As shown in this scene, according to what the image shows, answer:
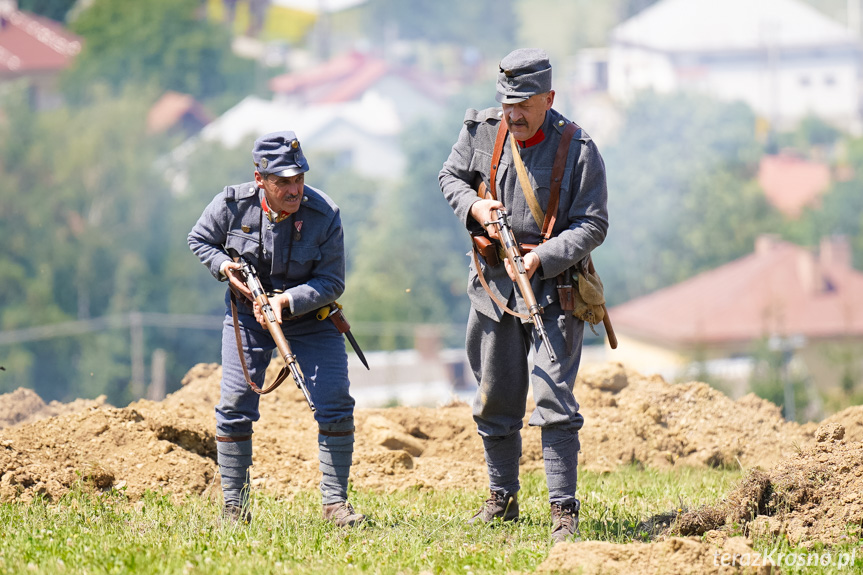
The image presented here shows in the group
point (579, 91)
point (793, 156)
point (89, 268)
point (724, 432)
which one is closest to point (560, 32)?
point (579, 91)

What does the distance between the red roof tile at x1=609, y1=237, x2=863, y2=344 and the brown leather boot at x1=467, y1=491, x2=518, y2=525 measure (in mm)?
56656

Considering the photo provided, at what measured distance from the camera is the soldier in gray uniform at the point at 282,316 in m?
5.50

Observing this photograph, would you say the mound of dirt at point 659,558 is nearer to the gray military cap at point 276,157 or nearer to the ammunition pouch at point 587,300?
the ammunition pouch at point 587,300

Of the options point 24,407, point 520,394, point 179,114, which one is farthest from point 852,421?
point 179,114

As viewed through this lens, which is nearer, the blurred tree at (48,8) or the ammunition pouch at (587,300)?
the ammunition pouch at (587,300)

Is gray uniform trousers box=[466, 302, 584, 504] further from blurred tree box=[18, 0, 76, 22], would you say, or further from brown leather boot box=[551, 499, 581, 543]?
blurred tree box=[18, 0, 76, 22]

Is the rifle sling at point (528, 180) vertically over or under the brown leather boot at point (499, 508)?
over

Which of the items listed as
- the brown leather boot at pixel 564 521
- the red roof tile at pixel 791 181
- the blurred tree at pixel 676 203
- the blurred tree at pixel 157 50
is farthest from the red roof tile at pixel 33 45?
the brown leather boot at pixel 564 521

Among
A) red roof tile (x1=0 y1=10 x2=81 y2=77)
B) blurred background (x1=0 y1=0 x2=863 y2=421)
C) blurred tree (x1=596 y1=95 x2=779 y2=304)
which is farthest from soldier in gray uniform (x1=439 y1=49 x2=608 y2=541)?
red roof tile (x1=0 y1=10 x2=81 y2=77)

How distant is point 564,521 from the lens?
17.4 feet

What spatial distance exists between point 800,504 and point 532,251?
1.77 meters

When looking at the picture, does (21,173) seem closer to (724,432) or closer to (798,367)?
(798,367)

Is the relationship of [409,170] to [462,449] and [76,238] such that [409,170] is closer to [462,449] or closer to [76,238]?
[76,238]

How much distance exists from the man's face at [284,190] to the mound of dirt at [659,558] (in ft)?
6.71
